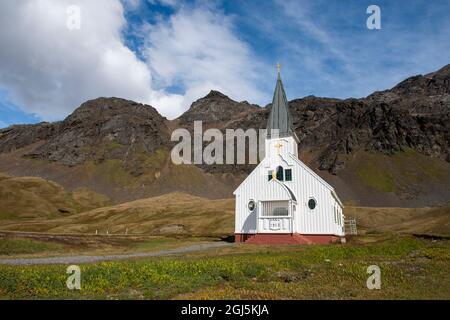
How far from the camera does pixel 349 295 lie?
13102mm

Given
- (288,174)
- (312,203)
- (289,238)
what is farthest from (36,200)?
(289,238)

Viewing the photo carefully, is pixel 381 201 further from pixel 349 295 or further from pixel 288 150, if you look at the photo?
pixel 349 295

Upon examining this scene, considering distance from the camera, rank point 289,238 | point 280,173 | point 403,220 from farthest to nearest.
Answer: point 403,220 → point 280,173 → point 289,238

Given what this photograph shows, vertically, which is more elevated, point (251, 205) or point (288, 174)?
point (288, 174)

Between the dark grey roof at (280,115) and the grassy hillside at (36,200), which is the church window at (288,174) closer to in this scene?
the dark grey roof at (280,115)

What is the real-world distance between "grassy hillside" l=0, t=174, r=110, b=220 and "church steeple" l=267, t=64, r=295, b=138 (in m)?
96.2

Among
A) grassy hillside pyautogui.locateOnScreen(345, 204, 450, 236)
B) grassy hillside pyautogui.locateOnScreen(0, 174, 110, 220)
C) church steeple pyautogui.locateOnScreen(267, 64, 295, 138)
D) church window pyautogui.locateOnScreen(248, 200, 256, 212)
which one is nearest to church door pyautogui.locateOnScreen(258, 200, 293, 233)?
church window pyautogui.locateOnScreen(248, 200, 256, 212)

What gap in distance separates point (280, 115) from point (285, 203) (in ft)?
42.4

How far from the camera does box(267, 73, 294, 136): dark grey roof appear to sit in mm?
47906

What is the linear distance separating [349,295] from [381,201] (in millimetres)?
161935

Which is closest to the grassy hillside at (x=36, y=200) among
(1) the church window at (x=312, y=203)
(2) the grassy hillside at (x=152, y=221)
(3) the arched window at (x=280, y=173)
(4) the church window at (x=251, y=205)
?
(2) the grassy hillside at (x=152, y=221)

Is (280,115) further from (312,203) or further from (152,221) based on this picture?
(152,221)

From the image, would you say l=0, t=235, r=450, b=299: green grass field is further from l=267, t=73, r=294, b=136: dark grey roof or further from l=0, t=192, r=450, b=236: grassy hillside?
l=0, t=192, r=450, b=236: grassy hillside

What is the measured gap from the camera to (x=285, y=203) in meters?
41.3
